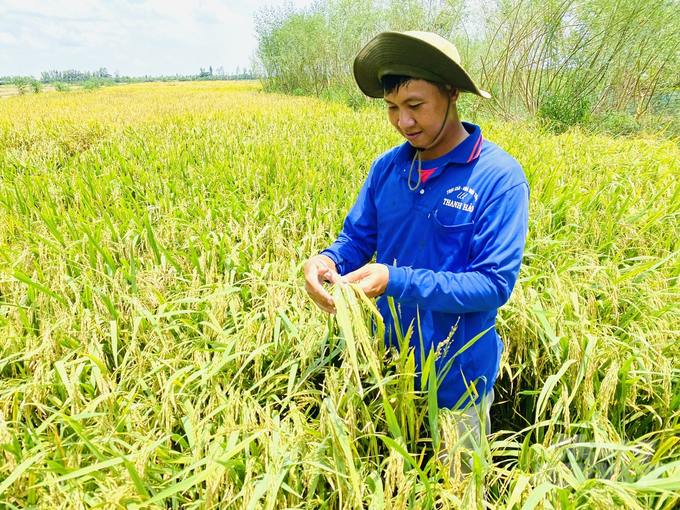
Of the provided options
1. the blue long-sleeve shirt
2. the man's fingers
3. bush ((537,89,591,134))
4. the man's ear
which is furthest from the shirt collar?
bush ((537,89,591,134))

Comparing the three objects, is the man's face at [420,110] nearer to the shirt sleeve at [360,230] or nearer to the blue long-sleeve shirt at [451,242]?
the blue long-sleeve shirt at [451,242]

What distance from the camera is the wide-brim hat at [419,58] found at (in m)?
0.97

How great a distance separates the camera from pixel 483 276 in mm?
933

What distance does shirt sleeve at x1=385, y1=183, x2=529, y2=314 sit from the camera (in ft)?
3.04

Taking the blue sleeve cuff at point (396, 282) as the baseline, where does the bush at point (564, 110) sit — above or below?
above

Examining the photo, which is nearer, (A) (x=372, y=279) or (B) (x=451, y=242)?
(A) (x=372, y=279)

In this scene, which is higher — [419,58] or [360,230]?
[419,58]

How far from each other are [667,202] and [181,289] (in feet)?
9.98

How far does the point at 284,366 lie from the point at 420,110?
3.07 feet

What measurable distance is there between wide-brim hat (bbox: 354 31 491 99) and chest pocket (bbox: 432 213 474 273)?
358 millimetres

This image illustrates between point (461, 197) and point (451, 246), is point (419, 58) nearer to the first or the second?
point (461, 197)

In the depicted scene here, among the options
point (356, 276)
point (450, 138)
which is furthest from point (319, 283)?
point (450, 138)

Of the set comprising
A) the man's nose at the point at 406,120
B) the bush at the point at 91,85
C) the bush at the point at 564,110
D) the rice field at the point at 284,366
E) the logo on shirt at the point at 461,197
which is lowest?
Result: the rice field at the point at 284,366

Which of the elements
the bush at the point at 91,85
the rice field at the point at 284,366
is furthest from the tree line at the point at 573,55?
the bush at the point at 91,85
